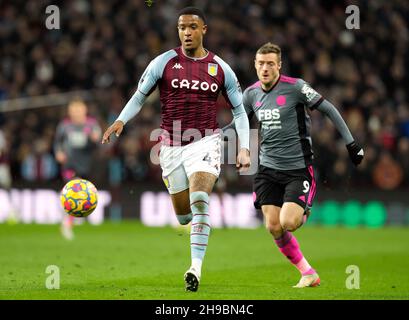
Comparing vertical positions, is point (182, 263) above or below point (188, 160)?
below

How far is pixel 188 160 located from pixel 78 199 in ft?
4.44

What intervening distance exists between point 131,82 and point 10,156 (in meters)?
3.34

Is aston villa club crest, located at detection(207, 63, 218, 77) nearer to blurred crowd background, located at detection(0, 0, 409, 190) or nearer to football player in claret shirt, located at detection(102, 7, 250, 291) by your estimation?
football player in claret shirt, located at detection(102, 7, 250, 291)

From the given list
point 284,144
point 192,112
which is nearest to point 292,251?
point 284,144

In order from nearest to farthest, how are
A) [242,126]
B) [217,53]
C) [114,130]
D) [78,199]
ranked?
[114,130]
[242,126]
[78,199]
[217,53]

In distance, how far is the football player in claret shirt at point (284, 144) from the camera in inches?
379

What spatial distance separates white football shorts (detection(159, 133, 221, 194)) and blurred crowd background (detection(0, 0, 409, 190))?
9.96 metres

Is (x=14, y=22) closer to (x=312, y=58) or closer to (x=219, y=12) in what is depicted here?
(x=219, y=12)

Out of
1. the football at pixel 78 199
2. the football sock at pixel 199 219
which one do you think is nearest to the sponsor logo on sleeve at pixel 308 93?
the football sock at pixel 199 219

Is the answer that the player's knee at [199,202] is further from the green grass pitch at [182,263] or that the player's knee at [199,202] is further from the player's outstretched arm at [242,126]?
the green grass pitch at [182,263]

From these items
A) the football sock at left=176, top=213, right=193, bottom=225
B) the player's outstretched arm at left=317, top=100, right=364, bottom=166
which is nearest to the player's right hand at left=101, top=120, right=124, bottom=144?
the football sock at left=176, top=213, right=193, bottom=225

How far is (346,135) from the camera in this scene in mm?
9531

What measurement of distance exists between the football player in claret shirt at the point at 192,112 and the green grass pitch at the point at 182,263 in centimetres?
98

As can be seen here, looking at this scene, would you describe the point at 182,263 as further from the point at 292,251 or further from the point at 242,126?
the point at 242,126
